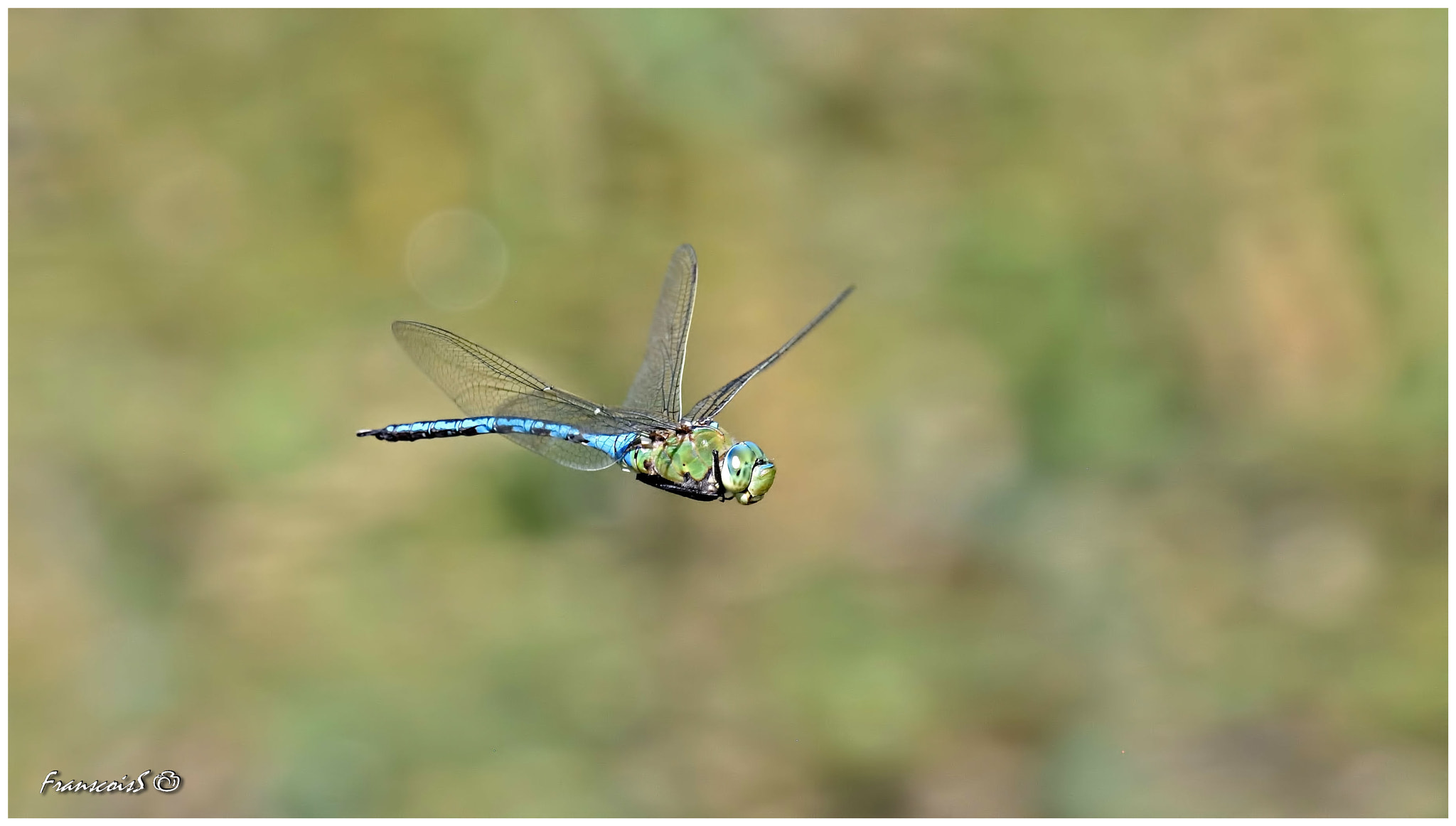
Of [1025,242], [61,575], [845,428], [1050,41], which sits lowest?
[61,575]

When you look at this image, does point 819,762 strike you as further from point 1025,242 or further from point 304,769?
point 1025,242

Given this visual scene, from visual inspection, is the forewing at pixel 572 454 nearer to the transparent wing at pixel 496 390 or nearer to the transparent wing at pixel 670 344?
the transparent wing at pixel 496 390

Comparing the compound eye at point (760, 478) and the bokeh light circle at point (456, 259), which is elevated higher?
the bokeh light circle at point (456, 259)

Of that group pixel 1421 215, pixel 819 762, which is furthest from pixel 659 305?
pixel 1421 215

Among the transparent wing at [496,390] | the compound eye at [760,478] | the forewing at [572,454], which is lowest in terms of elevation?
the compound eye at [760,478]

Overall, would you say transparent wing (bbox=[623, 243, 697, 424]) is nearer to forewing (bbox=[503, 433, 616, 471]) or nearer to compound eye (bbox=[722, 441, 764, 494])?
forewing (bbox=[503, 433, 616, 471])

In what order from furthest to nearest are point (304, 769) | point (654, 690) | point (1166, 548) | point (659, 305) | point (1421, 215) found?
point (1421, 215) < point (1166, 548) < point (654, 690) < point (304, 769) < point (659, 305)

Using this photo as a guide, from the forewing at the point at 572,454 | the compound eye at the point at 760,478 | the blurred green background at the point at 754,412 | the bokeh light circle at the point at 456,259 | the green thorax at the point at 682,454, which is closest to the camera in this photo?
the compound eye at the point at 760,478
